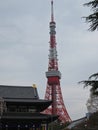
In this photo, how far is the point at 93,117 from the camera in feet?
172

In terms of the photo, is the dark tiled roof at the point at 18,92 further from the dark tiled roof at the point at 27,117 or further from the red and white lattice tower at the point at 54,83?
the red and white lattice tower at the point at 54,83

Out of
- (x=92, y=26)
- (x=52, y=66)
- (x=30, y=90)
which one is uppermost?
(x=52, y=66)

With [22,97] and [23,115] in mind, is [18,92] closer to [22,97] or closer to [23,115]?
[22,97]

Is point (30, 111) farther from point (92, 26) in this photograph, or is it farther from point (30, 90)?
point (92, 26)

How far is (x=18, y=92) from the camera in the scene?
49281mm

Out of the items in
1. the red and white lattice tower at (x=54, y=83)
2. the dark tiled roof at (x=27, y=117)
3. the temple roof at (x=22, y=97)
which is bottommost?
the dark tiled roof at (x=27, y=117)

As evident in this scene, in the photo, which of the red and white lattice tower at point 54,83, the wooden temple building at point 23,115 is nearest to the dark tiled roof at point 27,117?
the wooden temple building at point 23,115

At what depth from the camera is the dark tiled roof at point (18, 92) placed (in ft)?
157

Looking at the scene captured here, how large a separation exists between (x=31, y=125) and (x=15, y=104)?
3483 millimetres

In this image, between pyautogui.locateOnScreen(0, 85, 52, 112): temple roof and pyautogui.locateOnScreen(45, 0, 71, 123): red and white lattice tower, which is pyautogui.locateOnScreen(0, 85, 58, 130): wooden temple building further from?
pyautogui.locateOnScreen(45, 0, 71, 123): red and white lattice tower

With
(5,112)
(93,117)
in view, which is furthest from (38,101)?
(93,117)

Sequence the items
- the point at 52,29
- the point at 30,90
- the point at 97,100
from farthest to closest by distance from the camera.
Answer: the point at 52,29, the point at 97,100, the point at 30,90

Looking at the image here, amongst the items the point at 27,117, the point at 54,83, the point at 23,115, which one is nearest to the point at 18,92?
the point at 23,115

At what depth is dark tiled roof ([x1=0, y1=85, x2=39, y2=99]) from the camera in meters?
47.8
